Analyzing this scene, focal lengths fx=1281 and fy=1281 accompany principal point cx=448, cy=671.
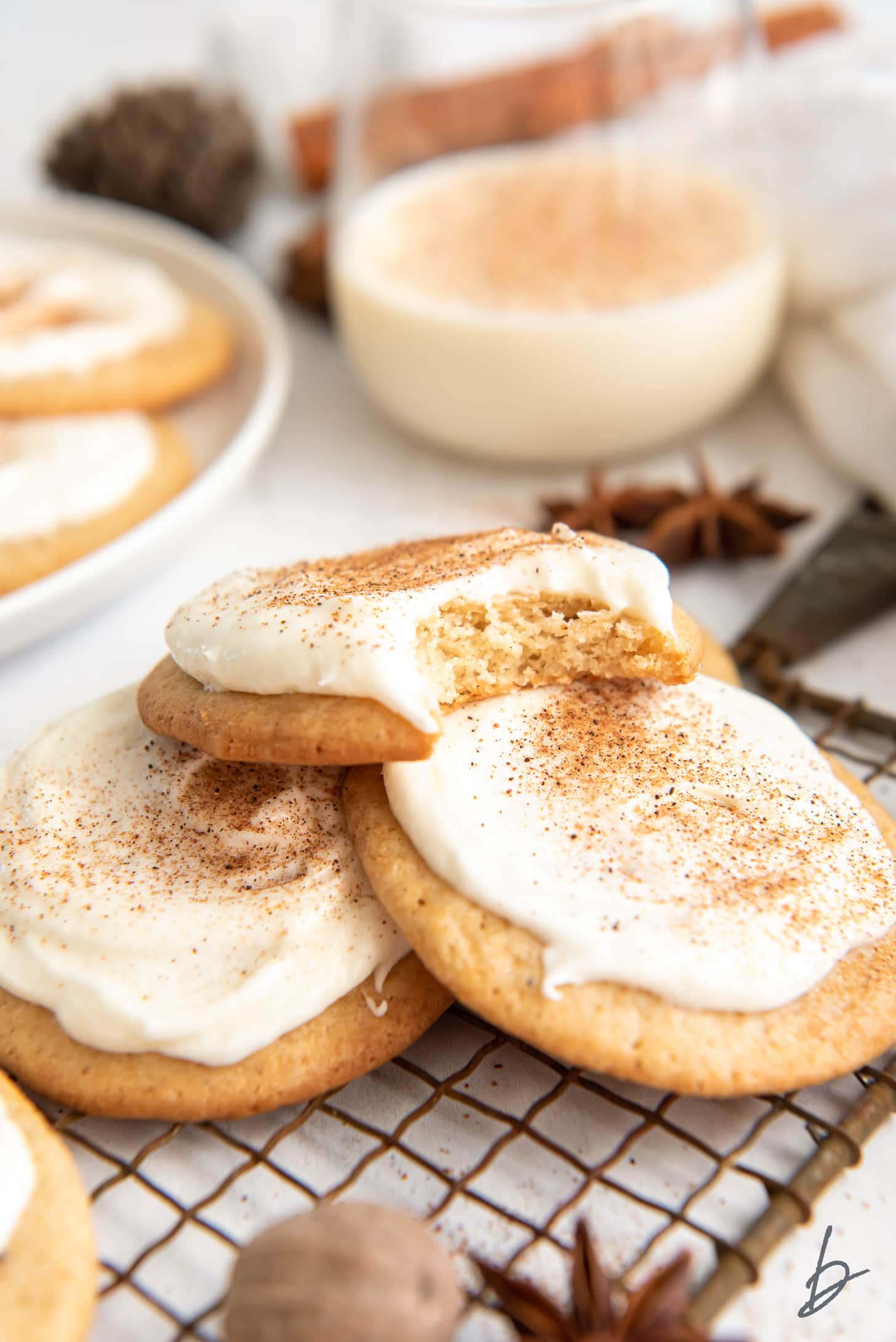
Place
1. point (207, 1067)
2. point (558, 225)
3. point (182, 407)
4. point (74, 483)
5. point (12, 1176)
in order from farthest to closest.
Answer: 1. point (182, 407)
2. point (558, 225)
3. point (74, 483)
4. point (207, 1067)
5. point (12, 1176)

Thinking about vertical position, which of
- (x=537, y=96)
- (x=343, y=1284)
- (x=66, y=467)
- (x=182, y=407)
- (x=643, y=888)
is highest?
(x=537, y=96)

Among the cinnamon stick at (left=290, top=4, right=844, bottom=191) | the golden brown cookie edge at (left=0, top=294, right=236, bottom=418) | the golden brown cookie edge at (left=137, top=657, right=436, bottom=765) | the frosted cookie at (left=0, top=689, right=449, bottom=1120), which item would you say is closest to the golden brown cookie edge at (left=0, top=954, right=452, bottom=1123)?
the frosted cookie at (left=0, top=689, right=449, bottom=1120)

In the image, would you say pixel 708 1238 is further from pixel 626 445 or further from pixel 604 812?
pixel 626 445

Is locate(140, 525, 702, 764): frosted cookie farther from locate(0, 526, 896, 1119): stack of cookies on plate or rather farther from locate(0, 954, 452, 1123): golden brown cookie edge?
locate(0, 954, 452, 1123): golden brown cookie edge

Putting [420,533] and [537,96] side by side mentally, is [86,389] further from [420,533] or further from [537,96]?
[537,96]

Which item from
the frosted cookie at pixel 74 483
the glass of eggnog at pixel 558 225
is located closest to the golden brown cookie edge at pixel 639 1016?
the frosted cookie at pixel 74 483

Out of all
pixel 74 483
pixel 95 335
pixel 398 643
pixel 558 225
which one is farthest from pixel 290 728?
pixel 558 225
